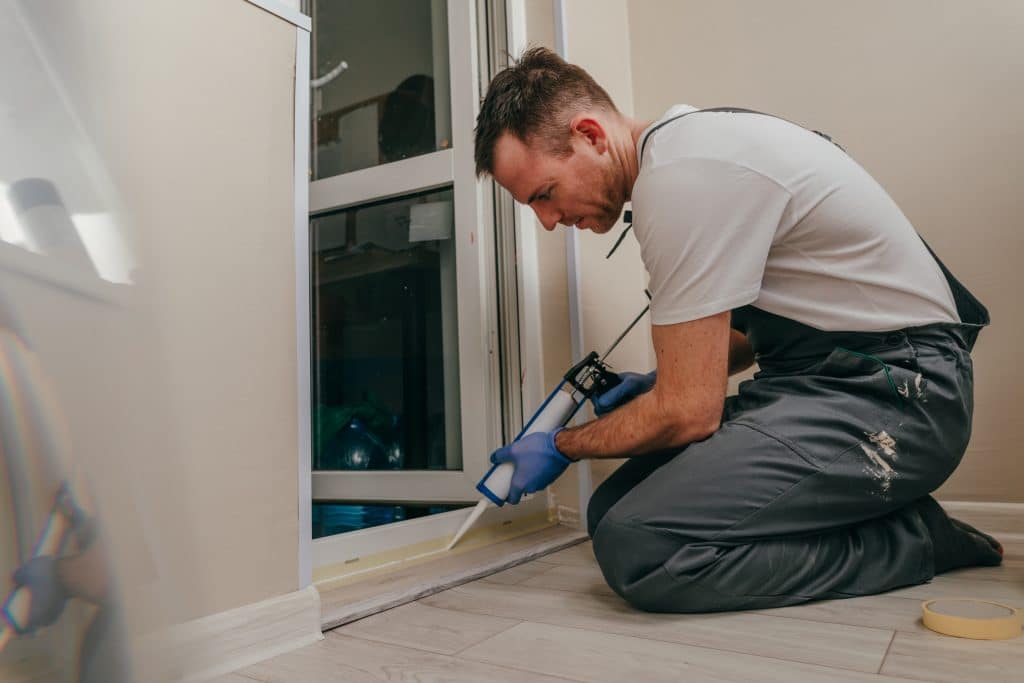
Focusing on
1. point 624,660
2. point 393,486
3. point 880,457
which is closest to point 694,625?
point 624,660

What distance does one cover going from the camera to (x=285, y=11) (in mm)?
1031

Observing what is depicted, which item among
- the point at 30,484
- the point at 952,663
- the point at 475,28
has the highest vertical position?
the point at 475,28

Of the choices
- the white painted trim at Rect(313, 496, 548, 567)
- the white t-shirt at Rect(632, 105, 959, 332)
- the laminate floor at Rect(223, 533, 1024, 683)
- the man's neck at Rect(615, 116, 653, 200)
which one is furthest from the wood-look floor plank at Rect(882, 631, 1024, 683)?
the white painted trim at Rect(313, 496, 548, 567)

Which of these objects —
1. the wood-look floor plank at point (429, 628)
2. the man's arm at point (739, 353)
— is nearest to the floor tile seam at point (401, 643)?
the wood-look floor plank at point (429, 628)

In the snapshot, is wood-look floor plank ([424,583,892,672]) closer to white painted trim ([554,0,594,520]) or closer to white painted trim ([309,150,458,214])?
white painted trim ([554,0,594,520])

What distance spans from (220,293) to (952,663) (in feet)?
3.31

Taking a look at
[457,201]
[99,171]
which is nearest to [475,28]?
[457,201]

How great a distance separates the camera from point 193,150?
90 cm

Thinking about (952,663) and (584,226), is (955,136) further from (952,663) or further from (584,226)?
(952,663)

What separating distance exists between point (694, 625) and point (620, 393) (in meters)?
0.53

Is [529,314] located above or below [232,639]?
above

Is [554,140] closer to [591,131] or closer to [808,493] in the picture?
[591,131]

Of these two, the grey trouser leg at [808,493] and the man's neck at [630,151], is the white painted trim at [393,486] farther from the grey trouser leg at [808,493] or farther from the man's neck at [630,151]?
the man's neck at [630,151]

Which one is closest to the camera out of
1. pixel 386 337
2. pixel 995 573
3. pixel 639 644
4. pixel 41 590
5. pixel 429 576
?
pixel 41 590
